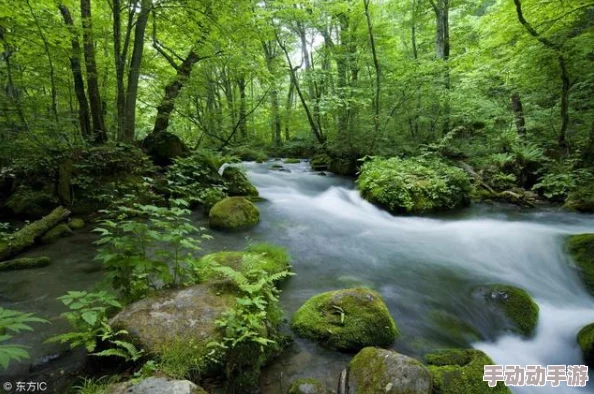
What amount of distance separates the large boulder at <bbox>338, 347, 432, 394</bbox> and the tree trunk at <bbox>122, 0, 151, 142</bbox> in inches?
321

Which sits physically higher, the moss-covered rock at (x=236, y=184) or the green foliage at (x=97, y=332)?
the moss-covered rock at (x=236, y=184)

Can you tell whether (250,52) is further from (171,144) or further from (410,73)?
(410,73)

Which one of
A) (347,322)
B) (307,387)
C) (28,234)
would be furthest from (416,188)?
(28,234)

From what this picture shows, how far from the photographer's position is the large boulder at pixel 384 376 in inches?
99.8

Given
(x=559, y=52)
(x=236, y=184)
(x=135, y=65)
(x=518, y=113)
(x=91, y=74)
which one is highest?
(x=559, y=52)

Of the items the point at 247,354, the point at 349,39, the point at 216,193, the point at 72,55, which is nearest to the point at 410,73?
the point at 349,39

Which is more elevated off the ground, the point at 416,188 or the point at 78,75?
the point at 78,75

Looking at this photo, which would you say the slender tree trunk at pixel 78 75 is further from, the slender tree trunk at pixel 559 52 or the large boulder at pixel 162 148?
the slender tree trunk at pixel 559 52

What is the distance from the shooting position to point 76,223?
21.7ft

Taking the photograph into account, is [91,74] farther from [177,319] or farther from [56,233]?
[177,319]

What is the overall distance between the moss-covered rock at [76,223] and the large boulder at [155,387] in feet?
17.4

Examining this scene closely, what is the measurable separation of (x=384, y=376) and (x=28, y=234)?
6137mm

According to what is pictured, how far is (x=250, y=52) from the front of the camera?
32.0ft

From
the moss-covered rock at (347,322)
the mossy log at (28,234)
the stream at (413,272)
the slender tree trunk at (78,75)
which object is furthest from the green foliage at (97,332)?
the slender tree trunk at (78,75)
